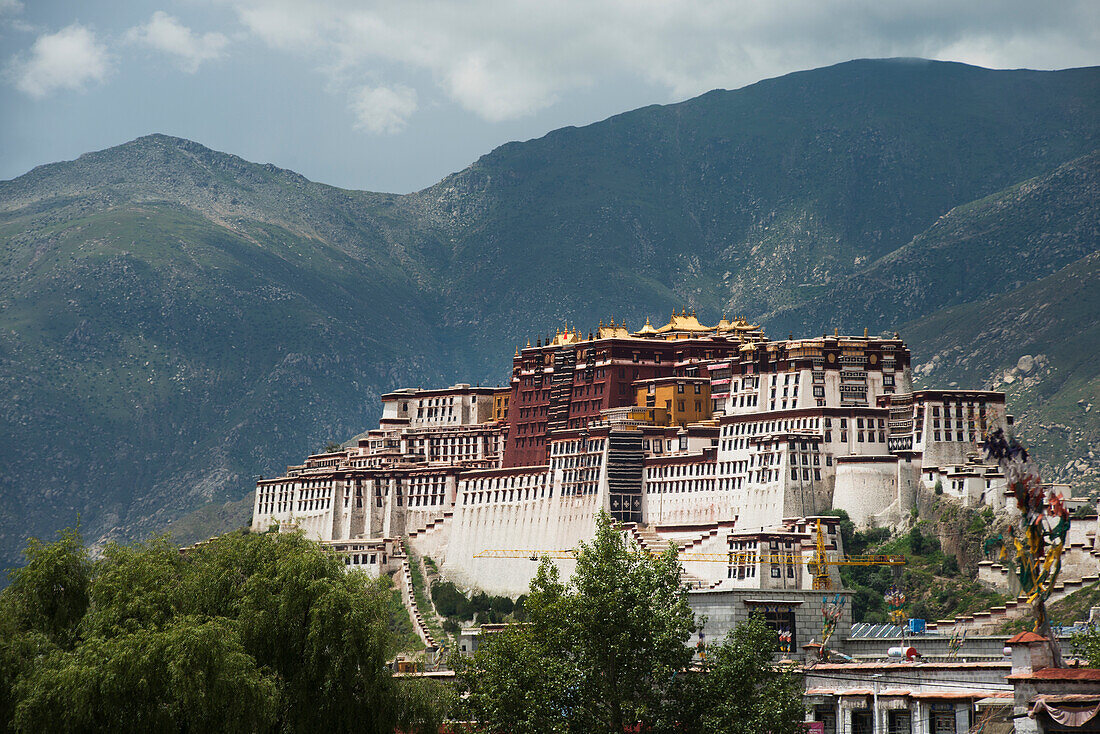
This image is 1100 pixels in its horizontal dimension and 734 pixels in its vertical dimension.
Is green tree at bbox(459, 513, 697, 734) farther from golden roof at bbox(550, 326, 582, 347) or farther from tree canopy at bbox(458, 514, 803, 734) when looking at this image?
golden roof at bbox(550, 326, 582, 347)

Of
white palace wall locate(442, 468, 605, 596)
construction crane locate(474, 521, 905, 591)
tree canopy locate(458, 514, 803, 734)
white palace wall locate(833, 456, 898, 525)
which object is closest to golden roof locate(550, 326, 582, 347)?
white palace wall locate(442, 468, 605, 596)

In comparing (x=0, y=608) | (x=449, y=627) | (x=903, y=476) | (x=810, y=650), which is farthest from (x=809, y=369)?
(x=0, y=608)

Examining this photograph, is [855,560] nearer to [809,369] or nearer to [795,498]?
[795,498]

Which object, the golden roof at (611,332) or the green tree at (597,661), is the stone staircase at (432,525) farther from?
the green tree at (597,661)

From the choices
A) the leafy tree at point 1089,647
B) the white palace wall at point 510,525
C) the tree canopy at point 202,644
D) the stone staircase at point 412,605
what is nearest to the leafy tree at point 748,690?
the leafy tree at point 1089,647

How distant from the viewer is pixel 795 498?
139375 millimetres

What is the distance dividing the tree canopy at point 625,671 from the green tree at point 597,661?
0.11ft

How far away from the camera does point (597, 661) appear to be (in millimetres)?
58188

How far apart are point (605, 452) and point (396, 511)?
26938mm

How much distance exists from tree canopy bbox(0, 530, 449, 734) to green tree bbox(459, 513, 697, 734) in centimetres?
237

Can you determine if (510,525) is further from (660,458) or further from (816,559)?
(816,559)

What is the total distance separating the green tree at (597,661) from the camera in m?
56.8

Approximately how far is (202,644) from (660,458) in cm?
9961

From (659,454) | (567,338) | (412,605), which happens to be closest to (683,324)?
(567,338)
